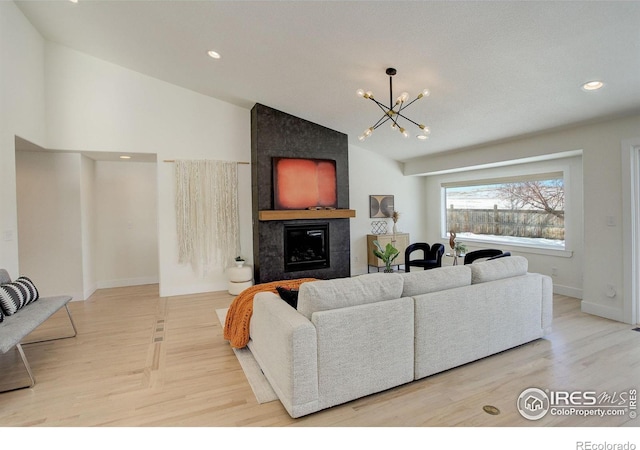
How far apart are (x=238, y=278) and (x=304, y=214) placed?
4.73 ft

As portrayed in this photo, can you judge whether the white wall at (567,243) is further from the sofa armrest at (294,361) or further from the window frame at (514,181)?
the sofa armrest at (294,361)

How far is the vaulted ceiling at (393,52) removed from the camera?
2.61 meters

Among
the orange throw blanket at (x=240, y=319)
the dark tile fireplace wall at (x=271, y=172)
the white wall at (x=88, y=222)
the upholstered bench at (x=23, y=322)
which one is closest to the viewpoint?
the upholstered bench at (x=23, y=322)

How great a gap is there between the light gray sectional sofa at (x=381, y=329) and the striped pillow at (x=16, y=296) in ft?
6.71

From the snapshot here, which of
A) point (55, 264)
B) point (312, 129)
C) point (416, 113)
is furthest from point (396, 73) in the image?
point (55, 264)

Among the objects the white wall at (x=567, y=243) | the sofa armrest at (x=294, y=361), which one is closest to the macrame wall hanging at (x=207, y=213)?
the sofa armrest at (x=294, y=361)

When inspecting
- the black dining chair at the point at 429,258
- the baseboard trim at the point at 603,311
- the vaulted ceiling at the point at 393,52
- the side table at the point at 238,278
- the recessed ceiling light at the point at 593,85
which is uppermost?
the vaulted ceiling at the point at 393,52

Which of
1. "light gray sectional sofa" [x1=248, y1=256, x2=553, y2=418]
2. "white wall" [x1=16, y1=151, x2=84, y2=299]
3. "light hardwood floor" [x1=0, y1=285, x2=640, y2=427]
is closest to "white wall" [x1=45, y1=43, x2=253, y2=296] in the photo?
"white wall" [x1=16, y1=151, x2=84, y2=299]

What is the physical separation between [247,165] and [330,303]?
403 centimetres

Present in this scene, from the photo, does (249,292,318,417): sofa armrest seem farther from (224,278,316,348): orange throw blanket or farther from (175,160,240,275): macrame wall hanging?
(175,160,240,275): macrame wall hanging

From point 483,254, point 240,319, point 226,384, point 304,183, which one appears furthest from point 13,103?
point 483,254

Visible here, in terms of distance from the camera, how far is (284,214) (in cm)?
522

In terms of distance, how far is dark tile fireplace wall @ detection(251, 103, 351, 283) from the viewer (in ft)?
17.3

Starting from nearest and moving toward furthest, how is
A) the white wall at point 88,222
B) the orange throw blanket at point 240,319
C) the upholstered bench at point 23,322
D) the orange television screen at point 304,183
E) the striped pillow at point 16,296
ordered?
the upholstered bench at point 23,322 < the striped pillow at point 16,296 < the orange throw blanket at point 240,319 < the white wall at point 88,222 < the orange television screen at point 304,183
